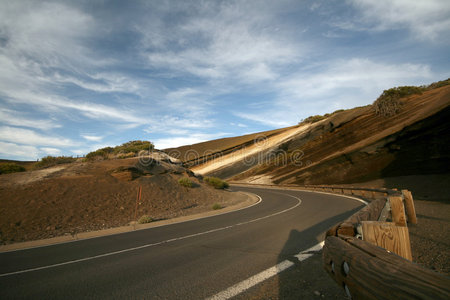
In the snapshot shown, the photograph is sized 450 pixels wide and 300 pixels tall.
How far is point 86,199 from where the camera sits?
14.2 metres

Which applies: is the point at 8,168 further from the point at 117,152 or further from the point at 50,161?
the point at 117,152

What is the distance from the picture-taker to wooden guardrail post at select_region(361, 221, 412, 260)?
8.44ft

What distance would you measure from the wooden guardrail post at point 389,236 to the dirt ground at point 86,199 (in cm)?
1166

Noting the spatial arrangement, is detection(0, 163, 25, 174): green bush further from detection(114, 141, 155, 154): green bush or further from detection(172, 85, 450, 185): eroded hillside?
detection(172, 85, 450, 185): eroded hillside

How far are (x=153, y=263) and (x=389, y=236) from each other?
15.1 feet

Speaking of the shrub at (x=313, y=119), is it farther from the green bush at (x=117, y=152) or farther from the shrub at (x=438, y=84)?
the green bush at (x=117, y=152)

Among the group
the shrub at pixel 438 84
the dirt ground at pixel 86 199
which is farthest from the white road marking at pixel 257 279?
the shrub at pixel 438 84

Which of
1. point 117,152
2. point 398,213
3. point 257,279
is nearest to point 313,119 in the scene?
point 117,152

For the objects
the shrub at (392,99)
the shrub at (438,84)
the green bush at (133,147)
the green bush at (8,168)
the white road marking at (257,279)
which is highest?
the shrub at (438,84)

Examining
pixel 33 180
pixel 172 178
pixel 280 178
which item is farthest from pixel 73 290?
pixel 280 178

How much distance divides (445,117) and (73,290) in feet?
86.2

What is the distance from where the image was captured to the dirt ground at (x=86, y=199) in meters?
11.0

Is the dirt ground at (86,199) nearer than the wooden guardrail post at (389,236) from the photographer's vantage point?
No

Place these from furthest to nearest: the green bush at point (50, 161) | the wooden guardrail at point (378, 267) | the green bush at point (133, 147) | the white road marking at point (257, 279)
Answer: the green bush at point (133, 147), the green bush at point (50, 161), the white road marking at point (257, 279), the wooden guardrail at point (378, 267)
